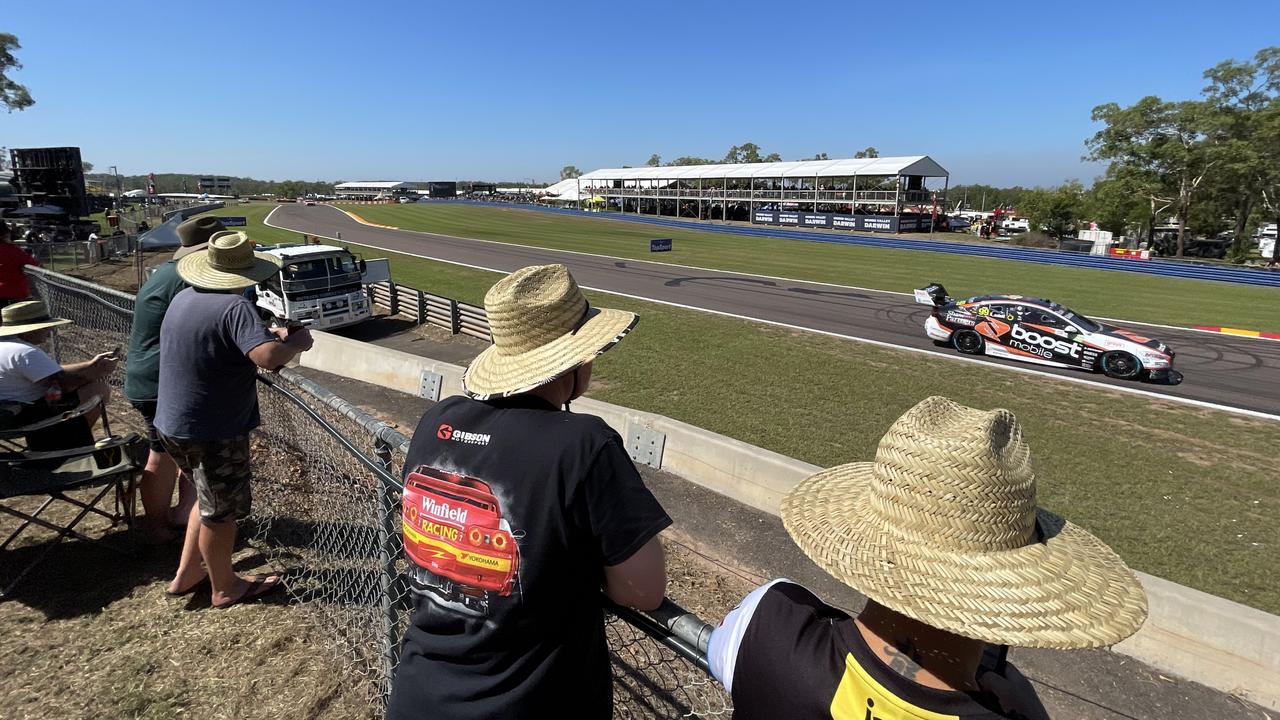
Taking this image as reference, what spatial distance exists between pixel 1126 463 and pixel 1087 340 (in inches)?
225

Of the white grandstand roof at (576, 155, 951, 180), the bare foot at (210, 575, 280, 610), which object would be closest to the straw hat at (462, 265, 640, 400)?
the bare foot at (210, 575, 280, 610)

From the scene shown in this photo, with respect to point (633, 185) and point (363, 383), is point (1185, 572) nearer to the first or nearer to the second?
point (363, 383)

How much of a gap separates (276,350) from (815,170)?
73.3m

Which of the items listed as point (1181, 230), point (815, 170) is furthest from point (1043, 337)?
point (815, 170)

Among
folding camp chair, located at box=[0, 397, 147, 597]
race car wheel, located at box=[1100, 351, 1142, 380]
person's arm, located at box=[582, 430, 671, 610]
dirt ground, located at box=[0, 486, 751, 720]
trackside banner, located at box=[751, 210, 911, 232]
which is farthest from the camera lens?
trackside banner, located at box=[751, 210, 911, 232]

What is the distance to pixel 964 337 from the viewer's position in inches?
584

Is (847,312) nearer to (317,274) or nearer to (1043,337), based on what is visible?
(1043,337)

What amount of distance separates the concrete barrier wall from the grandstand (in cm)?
5000

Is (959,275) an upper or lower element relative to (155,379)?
lower

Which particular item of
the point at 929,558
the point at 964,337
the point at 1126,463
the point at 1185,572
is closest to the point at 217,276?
the point at 929,558

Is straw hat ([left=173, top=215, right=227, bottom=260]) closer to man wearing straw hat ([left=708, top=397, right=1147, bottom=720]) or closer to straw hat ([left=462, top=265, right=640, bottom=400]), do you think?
straw hat ([left=462, top=265, right=640, bottom=400])

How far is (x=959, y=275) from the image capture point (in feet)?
94.6

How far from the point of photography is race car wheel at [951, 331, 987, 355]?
14617 mm

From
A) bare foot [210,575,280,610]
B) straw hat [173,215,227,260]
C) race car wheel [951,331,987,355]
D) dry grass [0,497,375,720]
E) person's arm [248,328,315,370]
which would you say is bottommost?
race car wheel [951,331,987,355]
